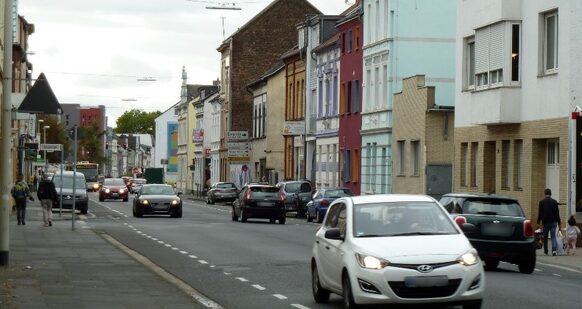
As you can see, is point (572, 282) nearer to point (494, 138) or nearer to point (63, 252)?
point (63, 252)

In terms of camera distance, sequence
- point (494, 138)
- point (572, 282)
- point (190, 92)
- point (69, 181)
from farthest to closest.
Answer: point (190, 92) < point (69, 181) < point (494, 138) < point (572, 282)

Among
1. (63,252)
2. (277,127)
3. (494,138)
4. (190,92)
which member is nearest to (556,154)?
(494,138)

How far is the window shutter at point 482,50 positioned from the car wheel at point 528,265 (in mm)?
19474

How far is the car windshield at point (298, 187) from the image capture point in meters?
61.3

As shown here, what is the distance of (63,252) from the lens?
1129 inches

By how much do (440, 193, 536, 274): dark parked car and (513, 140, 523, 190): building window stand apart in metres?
17.3

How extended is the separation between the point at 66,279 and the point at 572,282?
813 centimetres

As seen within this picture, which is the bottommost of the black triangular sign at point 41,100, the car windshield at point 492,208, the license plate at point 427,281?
the license plate at point 427,281

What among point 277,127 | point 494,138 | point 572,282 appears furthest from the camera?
point 277,127

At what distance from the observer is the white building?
1464 inches

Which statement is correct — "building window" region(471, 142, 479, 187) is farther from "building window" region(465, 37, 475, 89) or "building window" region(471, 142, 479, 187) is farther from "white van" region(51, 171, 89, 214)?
"white van" region(51, 171, 89, 214)

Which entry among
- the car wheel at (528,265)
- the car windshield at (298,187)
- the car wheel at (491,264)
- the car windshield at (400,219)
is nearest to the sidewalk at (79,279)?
the car windshield at (400,219)

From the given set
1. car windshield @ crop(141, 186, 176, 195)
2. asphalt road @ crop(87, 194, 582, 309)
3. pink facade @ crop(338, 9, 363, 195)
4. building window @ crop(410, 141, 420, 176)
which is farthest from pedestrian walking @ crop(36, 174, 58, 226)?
pink facade @ crop(338, 9, 363, 195)

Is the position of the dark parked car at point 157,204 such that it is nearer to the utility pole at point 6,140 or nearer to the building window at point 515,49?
the building window at point 515,49
